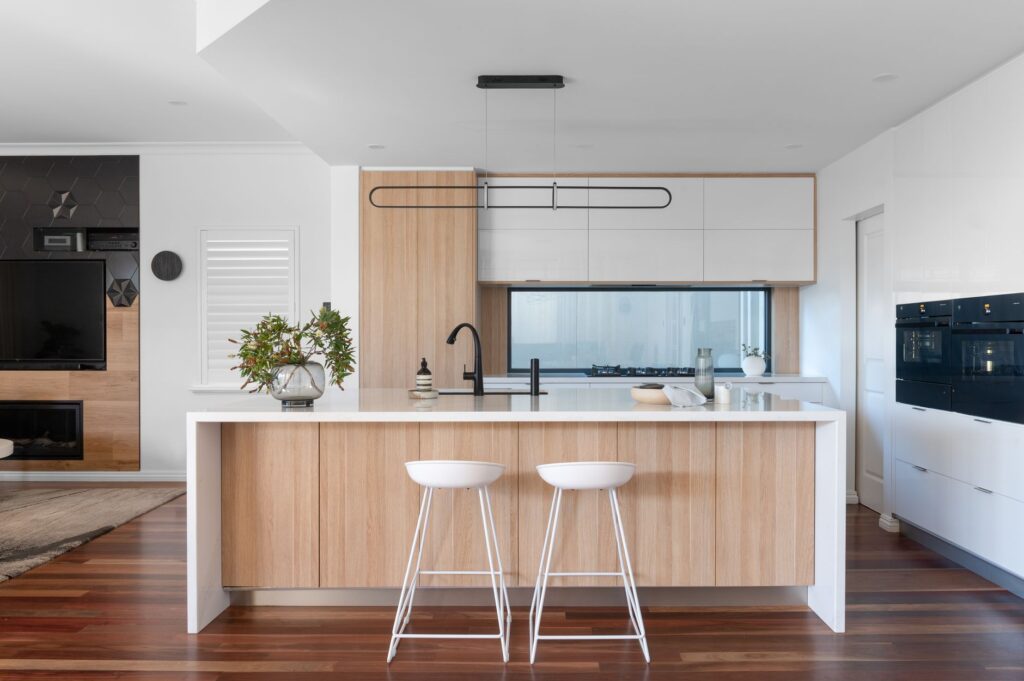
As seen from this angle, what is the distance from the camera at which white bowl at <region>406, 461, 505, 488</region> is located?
9.13 ft

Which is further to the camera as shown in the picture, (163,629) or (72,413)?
(72,413)

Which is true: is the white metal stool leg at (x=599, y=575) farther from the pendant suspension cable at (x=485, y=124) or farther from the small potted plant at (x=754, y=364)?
the small potted plant at (x=754, y=364)

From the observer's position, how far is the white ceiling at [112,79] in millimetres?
3695

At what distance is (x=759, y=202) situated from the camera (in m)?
5.92

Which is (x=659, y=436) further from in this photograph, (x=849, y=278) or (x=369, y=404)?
(x=849, y=278)

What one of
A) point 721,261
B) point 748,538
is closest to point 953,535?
point 748,538

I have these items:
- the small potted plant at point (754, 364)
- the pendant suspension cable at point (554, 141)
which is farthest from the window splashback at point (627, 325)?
the pendant suspension cable at point (554, 141)

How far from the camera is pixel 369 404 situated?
11.2 feet

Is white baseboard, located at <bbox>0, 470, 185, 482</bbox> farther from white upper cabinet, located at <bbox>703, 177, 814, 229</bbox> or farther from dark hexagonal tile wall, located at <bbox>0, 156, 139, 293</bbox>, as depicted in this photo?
white upper cabinet, located at <bbox>703, 177, 814, 229</bbox>

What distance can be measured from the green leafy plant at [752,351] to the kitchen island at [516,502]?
296cm

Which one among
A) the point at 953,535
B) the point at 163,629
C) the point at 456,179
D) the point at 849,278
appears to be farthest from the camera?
the point at 456,179

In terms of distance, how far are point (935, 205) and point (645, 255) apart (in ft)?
7.31

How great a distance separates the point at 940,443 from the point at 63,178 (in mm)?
6780

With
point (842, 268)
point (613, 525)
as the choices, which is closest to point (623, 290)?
point (842, 268)
